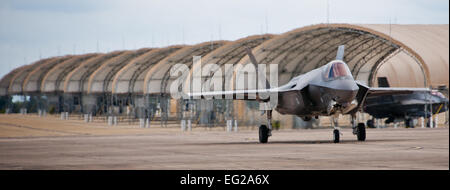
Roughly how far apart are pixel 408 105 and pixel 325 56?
927 centimetres

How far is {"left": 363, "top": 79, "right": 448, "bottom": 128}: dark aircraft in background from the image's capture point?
47781 millimetres

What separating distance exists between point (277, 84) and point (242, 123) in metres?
8.24

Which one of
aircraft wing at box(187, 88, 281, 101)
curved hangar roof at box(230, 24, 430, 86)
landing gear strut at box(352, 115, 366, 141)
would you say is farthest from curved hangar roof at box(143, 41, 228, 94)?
landing gear strut at box(352, 115, 366, 141)

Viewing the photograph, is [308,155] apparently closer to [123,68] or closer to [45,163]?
[45,163]

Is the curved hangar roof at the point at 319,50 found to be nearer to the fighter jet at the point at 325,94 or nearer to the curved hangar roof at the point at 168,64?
the curved hangar roof at the point at 168,64

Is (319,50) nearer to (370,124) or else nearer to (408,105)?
(370,124)

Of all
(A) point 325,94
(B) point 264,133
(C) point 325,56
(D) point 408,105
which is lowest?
(B) point 264,133

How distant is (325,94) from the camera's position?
23.5m

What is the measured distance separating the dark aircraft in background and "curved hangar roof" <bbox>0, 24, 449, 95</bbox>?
2.06 m

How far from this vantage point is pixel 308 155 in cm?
1744

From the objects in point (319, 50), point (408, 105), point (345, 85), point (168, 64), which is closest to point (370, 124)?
point (408, 105)

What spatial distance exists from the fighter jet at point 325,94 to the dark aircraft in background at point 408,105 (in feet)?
74.0

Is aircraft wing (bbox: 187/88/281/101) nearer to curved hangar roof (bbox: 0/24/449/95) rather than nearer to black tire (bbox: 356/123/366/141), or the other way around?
black tire (bbox: 356/123/366/141)
